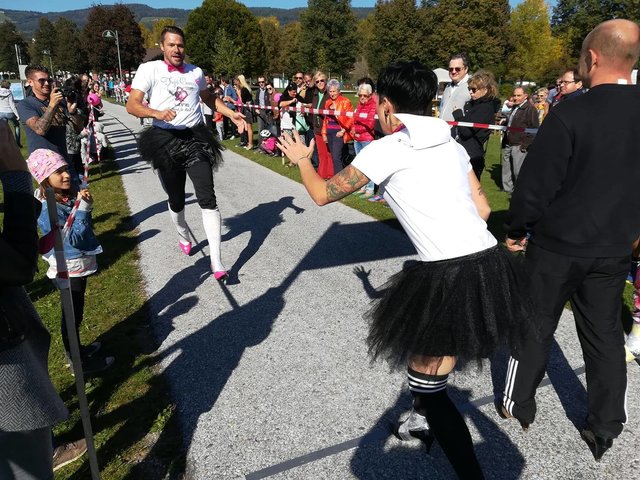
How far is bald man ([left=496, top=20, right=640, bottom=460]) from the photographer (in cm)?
217

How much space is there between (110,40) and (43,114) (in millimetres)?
67335

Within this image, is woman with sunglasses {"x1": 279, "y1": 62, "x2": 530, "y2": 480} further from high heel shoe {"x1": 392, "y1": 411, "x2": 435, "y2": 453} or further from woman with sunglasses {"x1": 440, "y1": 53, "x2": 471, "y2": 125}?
woman with sunglasses {"x1": 440, "y1": 53, "x2": 471, "y2": 125}

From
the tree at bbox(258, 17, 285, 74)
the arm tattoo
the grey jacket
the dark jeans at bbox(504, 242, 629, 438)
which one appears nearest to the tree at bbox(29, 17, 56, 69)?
the tree at bbox(258, 17, 285, 74)

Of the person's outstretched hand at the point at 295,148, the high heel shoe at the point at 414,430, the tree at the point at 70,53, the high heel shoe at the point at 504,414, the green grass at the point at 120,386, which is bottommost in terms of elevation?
the green grass at the point at 120,386

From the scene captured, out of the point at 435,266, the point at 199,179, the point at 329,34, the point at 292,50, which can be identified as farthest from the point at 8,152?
the point at 292,50

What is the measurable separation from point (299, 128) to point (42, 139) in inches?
280

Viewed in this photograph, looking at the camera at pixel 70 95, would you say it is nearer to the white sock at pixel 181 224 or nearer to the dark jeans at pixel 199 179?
the white sock at pixel 181 224

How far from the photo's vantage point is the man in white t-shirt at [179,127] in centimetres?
468

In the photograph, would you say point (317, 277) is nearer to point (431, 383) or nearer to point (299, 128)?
point (431, 383)

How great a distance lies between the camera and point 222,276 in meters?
4.89

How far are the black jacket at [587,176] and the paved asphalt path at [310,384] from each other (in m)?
0.87

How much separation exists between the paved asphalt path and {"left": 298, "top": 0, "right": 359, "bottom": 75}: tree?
68.6 metres

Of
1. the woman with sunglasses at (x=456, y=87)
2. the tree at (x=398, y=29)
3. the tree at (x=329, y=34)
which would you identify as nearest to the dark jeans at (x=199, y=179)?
the woman with sunglasses at (x=456, y=87)

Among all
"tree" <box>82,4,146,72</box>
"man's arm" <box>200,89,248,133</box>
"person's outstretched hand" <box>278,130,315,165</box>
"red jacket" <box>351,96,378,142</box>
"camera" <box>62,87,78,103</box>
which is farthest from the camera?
"tree" <box>82,4,146,72</box>
